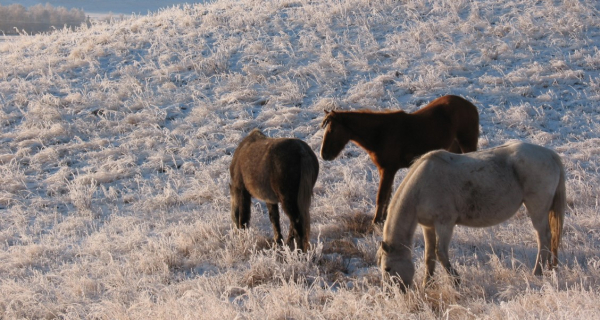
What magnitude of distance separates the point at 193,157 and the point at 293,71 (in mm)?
4167

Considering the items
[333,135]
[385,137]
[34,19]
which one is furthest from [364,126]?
[34,19]

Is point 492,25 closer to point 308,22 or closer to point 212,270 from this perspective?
point 308,22

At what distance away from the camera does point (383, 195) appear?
691cm

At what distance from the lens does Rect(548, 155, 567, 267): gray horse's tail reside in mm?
5008

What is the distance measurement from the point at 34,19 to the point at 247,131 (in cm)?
4944

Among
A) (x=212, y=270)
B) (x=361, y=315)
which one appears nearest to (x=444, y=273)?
(x=361, y=315)

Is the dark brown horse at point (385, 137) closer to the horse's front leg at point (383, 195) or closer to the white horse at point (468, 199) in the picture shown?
the horse's front leg at point (383, 195)

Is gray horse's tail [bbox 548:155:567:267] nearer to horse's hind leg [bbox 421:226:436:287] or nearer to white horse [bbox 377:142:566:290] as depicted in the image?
white horse [bbox 377:142:566:290]

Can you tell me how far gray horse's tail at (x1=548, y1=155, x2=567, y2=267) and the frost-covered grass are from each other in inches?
8.0

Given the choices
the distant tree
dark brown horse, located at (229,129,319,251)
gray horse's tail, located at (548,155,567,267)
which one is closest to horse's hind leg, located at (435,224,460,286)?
gray horse's tail, located at (548,155,567,267)

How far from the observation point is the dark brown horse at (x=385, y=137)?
273 inches

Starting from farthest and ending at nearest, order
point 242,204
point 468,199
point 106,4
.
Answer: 1. point 106,4
2. point 242,204
3. point 468,199

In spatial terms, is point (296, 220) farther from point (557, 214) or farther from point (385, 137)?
point (557, 214)

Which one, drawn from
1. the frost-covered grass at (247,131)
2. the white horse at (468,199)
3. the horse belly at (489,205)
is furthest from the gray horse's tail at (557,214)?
the horse belly at (489,205)
